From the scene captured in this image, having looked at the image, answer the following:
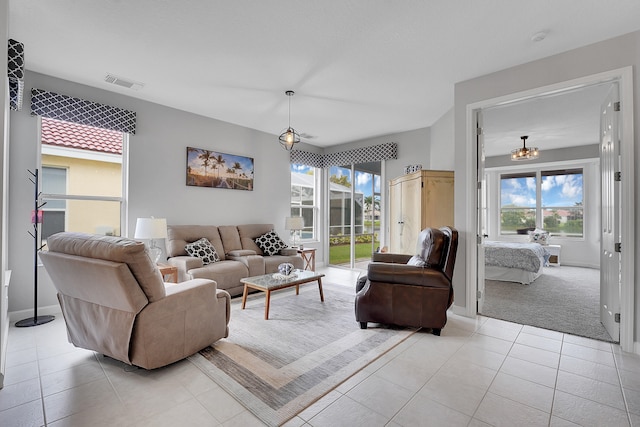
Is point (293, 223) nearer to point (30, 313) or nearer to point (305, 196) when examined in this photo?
point (305, 196)

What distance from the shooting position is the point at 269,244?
515 centimetres

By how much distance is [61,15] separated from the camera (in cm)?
236

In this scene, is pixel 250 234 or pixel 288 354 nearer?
pixel 288 354

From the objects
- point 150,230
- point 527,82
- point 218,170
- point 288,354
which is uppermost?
point 527,82

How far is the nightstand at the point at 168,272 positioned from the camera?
143 inches

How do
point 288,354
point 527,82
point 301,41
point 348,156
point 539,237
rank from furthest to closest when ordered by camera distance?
point 539,237 < point 348,156 < point 527,82 < point 301,41 < point 288,354

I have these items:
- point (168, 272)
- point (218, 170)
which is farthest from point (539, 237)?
point (168, 272)

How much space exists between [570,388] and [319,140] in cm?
536

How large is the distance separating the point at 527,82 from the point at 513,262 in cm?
326

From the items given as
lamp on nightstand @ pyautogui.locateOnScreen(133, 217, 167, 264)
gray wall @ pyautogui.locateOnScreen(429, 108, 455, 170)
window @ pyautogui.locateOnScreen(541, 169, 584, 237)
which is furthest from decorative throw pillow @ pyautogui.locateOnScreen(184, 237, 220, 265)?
window @ pyautogui.locateOnScreen(541, 169, 584, 237)

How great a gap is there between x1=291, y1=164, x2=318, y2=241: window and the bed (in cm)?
354

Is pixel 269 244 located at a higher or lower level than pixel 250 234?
lower

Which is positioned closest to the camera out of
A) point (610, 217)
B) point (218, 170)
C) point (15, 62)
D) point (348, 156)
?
point (15, 62)

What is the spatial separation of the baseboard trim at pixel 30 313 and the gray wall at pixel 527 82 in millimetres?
4696
